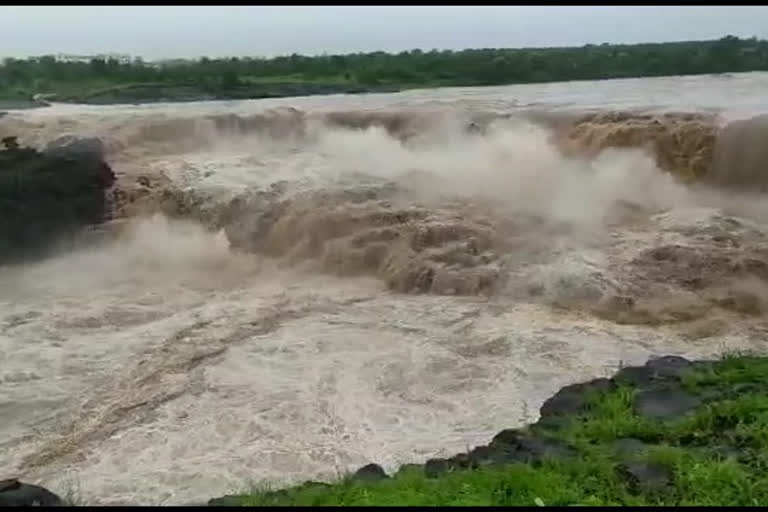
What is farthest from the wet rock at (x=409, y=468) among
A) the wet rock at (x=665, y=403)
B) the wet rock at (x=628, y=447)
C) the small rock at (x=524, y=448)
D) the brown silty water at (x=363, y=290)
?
the wet rock at (x=665, y=403)

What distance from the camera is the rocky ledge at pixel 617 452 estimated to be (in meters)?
5.10

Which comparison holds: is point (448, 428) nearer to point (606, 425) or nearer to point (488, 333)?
point (606, 425)

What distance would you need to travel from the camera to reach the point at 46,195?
17.6 meters

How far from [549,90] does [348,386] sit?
26873mm

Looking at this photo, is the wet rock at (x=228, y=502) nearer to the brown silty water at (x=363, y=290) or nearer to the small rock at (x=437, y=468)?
the brown silty water at (x=363, y=290)

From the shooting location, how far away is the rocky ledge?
201 inches

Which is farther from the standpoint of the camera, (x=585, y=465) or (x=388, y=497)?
(x=585, y=465)

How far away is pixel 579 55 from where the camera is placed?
162 ft

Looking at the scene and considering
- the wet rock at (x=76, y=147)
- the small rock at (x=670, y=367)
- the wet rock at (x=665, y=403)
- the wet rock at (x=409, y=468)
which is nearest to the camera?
the wet rock at (x=409, y=468)

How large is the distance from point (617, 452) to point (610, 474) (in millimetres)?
527

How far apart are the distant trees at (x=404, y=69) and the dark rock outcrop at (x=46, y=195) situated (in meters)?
20.4

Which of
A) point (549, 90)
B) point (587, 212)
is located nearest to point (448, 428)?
point (587, 212)

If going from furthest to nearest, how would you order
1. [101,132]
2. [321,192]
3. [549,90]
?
[549,90], [101,132], [321,192]

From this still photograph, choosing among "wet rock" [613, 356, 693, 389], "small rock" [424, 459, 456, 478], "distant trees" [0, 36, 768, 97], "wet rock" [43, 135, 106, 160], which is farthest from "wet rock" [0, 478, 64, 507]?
"distant trees" [0, 36, 768, 97]
